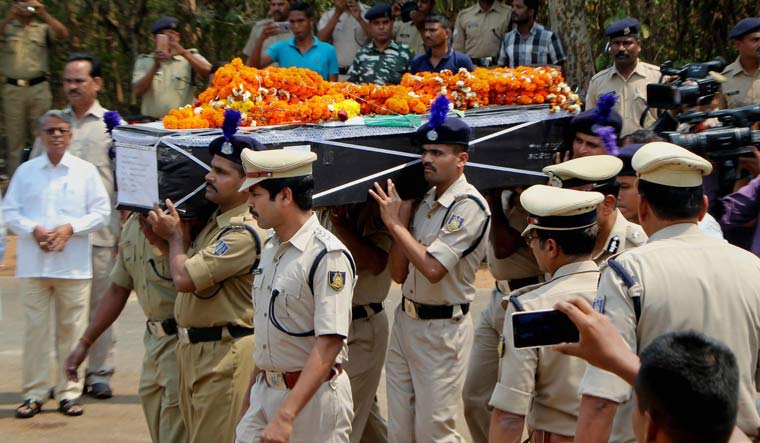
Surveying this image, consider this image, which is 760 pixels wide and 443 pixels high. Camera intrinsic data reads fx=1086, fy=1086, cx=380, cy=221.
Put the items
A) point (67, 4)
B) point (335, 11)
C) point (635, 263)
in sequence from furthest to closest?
point (67, 4), point (335, 11), point (635, 263)

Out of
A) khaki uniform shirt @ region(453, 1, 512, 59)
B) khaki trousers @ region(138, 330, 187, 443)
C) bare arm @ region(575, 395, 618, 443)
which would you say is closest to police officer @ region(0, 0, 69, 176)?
khaki uniform shirt @ region(453, 1, 512, 59)

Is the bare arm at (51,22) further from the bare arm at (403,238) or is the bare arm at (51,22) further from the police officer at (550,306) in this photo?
the police officer at (550,306)

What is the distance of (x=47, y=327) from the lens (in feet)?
22.6

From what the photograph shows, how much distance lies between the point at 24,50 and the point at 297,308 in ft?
25.1

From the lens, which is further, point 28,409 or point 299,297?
point 28,409

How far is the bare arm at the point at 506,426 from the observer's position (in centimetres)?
373

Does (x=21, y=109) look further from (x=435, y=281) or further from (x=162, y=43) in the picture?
(x=435, y=281)

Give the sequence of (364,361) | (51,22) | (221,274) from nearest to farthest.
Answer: (221,274)
(364,361)
(51,22)

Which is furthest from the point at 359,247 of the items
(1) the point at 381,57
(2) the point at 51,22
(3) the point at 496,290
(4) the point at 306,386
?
(2) the point at 51,22

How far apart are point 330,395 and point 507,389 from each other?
834mm

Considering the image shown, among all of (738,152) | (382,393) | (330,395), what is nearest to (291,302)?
(330,395)

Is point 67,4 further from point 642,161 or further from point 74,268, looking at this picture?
point 642,161

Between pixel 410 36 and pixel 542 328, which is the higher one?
pixel 410 36

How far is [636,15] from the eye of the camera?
11.0 m
